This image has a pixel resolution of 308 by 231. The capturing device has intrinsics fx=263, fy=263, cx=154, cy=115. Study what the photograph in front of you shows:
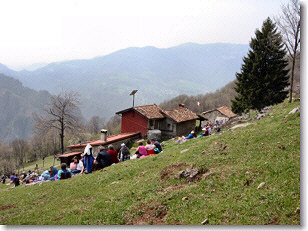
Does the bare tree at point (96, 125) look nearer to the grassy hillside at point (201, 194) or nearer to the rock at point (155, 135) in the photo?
the rock at point (155, 135)

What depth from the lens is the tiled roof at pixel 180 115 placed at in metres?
21.9

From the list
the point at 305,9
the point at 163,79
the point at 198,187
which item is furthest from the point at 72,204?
the point at 163,79

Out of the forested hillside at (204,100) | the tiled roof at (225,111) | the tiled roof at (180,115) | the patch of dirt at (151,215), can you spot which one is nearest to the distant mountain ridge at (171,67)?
the tiled roof at (180,115)

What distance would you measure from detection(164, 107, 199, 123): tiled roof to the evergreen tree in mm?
10032

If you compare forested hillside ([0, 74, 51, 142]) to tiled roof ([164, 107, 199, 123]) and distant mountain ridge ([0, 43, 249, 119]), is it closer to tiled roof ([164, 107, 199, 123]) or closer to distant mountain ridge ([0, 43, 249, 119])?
distant mountain ridge ([0, 43, 249, 119])

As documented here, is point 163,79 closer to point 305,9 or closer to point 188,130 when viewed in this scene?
point 188,130

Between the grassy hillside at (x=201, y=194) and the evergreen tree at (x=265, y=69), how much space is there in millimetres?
2590

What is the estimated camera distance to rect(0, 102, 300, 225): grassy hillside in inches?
198

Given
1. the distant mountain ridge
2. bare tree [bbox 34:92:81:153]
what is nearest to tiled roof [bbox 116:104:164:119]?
the distant mountain ridge

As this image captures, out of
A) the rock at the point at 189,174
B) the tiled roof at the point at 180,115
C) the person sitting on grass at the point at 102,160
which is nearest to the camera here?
the rock at the point at 189,174

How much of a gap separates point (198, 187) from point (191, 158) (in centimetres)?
220

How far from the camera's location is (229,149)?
798cm

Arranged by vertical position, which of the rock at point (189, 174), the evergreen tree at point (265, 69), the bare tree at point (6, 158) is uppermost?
the evergreen tree at point (265, 69)

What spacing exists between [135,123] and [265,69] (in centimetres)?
1104
